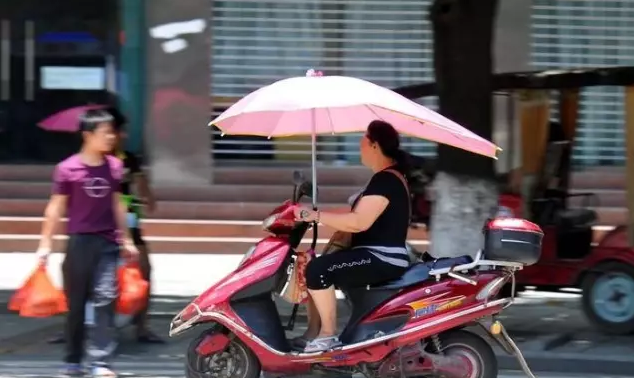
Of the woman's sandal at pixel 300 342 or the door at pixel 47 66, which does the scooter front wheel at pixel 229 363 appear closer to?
the woman's sandal at pixel 300 342

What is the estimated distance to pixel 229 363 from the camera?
617cm

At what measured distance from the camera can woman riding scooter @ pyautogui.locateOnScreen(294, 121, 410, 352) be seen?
19.8 feet

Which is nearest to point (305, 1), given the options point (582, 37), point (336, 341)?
point (582, 37)

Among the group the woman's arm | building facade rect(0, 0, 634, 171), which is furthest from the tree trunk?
building facade rect(0, 0, 634, 171)

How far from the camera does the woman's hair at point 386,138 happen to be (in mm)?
6172

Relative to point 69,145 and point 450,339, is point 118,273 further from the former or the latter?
point 69,145

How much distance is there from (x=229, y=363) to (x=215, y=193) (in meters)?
7.90

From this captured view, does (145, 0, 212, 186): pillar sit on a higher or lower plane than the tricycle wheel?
higher

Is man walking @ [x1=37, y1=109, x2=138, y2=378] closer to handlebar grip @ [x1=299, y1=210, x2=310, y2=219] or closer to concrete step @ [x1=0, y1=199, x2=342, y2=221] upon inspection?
handlebar grip @ [x1=299, y1=210, x2=310, y2=219]

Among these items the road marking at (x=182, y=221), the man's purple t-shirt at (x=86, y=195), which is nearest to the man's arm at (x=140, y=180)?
the man's purple t-shirt at (x=86, y=195)

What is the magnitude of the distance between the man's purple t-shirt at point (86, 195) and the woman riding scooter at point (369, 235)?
135 cm

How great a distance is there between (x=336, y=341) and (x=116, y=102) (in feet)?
29.9

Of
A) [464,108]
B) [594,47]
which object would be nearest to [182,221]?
[594,47]

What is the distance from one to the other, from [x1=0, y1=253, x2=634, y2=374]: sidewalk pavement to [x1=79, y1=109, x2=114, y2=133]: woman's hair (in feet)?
6.82
